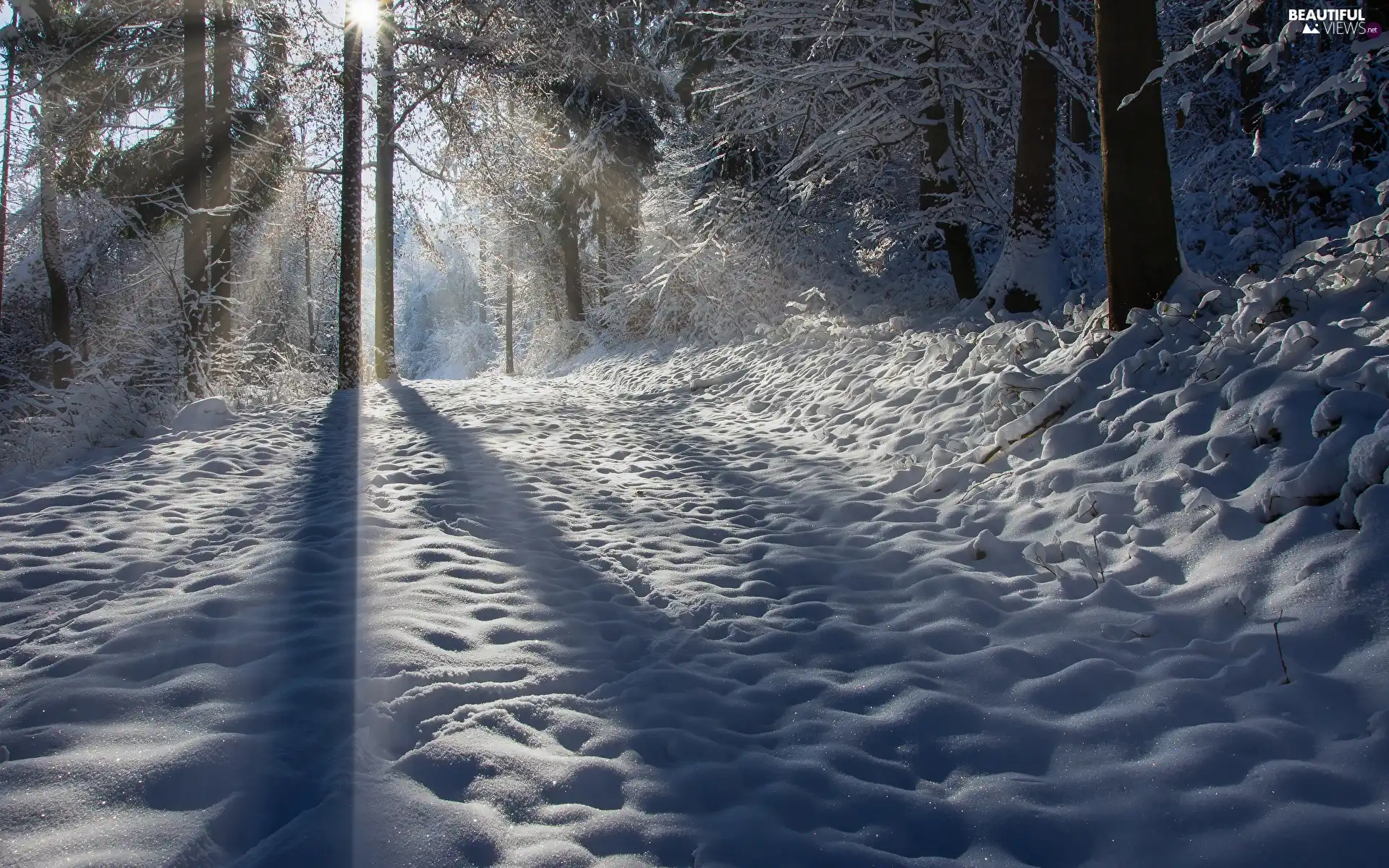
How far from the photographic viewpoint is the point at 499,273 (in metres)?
22.2

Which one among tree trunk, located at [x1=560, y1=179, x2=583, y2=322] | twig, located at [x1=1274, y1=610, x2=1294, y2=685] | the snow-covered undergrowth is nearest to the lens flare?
the snow-covered undergrowth

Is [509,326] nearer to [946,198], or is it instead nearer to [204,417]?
[204,417]

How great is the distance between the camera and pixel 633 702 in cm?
303

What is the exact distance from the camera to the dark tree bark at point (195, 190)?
1082 centimetres

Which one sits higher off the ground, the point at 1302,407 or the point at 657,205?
the point at 657,205

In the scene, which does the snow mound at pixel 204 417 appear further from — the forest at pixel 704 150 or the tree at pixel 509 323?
the tree at pixel 509 323

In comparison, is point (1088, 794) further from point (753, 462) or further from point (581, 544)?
point (753, 462)

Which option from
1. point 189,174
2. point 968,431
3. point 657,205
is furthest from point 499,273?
point 968,431

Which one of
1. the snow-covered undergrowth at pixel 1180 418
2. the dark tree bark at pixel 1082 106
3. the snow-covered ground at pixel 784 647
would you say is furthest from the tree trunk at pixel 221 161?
the dark tree bark at pixel 1082 106

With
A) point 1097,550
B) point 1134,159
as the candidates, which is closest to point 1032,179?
point 1134,159

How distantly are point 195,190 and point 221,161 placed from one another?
2.91 ft

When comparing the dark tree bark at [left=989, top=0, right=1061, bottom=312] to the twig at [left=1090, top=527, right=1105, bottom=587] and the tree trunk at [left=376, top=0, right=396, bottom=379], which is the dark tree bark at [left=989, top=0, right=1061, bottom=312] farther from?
the tree trunk at [left=376, top=0, right=396, bottom=379]

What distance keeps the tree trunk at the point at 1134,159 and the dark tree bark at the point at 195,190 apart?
11.4 metres

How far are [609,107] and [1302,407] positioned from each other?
666 inches
